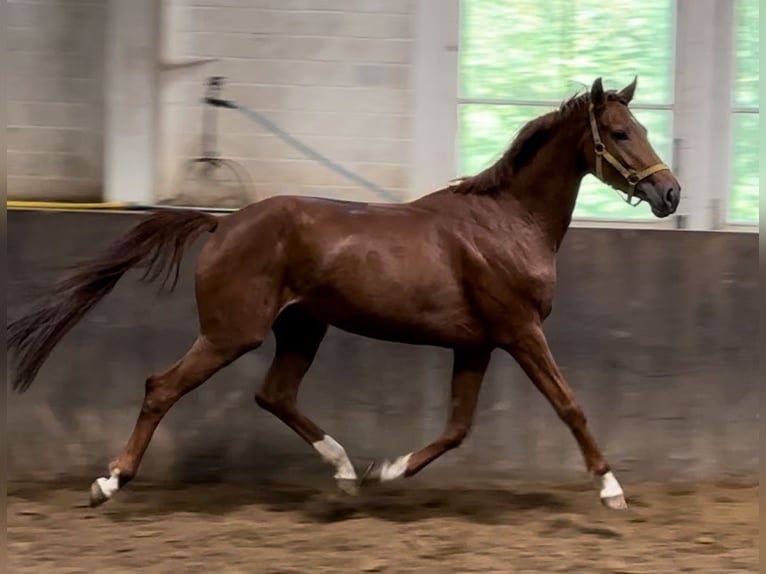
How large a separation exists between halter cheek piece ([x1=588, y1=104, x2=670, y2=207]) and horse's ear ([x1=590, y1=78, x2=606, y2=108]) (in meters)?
0.02

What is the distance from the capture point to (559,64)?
16.9 ft

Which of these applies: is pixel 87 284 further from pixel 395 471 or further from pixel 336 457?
pixel 395 471

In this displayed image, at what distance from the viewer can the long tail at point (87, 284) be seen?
379 cm

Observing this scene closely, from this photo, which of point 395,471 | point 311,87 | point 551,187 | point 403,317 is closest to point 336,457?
point 395,471

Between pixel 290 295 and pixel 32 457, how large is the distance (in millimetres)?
1572

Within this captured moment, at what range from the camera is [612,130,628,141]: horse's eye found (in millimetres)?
3693

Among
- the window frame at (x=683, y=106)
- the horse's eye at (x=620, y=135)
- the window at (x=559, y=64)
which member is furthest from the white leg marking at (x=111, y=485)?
the window at (x=559, y=64)

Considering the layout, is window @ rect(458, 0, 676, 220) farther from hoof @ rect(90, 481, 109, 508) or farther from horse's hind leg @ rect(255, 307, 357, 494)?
hoof @ rect(90, 481, 109, 508)

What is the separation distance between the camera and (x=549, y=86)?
16.9ft

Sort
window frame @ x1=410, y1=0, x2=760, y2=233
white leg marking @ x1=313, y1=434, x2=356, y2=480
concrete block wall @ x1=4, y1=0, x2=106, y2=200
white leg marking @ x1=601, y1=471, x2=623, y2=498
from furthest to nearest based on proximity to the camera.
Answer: concrete block wall @ x1=4, y1=0, x2=106, y2=200 < window frame @ x1=410, y1=0, x2=760, y2=233 < white leg marking @ x1=313, y1=434, x2=356, y2=480 < white leg marking @ x1=601, y1=471, x2=623, y2=498

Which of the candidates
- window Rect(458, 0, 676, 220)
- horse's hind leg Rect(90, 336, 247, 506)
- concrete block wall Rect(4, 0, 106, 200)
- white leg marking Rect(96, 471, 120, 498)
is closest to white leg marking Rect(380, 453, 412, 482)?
horse's hind leg Rect(90, 336, 247, 506)

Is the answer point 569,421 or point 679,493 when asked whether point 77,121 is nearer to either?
point 569,421

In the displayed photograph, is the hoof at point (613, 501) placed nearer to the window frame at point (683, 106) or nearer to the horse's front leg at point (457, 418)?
the horse's front leg at point (457, 418)

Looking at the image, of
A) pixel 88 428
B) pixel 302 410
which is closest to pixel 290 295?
pixel 302 410
